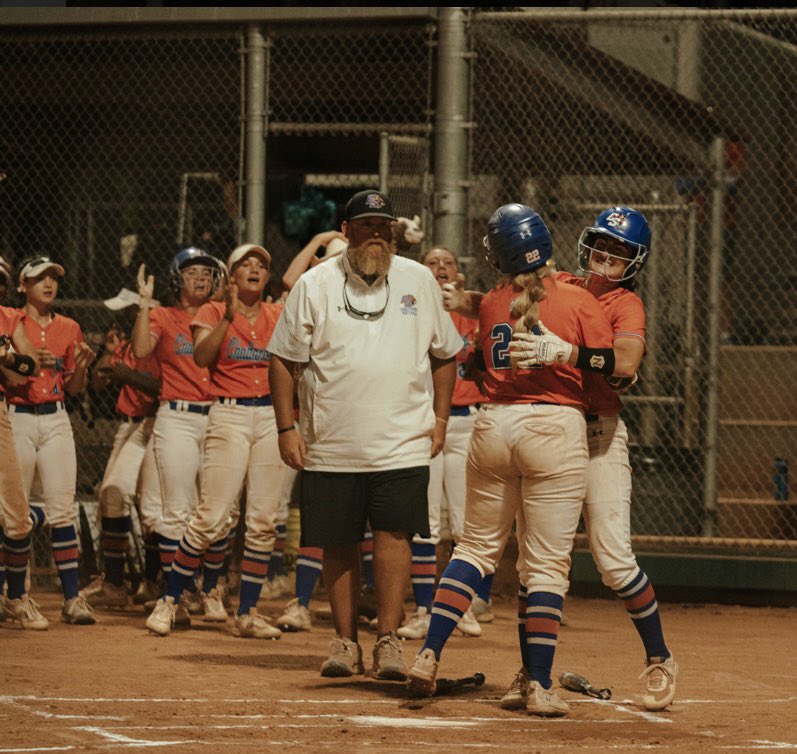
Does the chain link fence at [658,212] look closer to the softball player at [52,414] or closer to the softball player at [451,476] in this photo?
the softball player at [451,476]

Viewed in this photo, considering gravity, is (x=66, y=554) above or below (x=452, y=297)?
below

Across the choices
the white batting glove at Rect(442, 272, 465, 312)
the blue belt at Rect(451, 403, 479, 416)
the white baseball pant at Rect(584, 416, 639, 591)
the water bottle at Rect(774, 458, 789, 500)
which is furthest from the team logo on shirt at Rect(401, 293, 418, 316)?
the water bottle at Rect(774, 458, 789, 500)

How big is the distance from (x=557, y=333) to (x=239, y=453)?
8.73 feet

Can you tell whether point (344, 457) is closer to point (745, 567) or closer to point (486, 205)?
point (745, 567)

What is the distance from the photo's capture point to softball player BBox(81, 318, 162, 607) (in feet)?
28.2

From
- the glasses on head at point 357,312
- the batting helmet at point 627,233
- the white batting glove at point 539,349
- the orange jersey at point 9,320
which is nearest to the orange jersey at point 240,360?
the orange jersey at point 9,320

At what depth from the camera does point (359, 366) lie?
5809 millimetres

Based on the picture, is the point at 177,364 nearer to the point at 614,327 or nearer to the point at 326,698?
the point at 326,698

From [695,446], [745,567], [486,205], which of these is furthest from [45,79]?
[745,567]

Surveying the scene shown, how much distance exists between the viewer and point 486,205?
10.5 m

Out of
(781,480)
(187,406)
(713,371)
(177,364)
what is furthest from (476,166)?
(187,406)

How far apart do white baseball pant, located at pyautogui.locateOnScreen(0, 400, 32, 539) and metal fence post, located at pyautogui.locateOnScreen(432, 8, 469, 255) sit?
9.64 ft

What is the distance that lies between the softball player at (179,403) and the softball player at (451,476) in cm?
121

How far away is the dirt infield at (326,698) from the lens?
4672 millimetres
